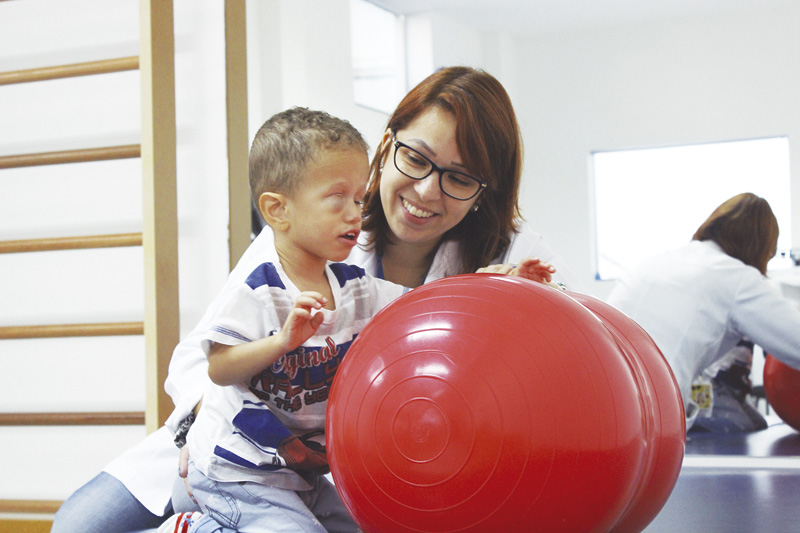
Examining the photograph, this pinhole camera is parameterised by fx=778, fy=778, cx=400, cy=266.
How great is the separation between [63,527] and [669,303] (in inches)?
82.0

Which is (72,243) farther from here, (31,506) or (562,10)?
(562,10)

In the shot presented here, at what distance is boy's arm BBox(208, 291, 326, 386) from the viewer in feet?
3.38

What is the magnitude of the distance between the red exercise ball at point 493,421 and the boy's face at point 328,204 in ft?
0.69

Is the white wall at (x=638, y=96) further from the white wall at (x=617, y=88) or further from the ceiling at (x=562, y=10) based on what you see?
the ceiling at (x=562, y=10)

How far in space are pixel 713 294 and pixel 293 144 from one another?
2025 mm

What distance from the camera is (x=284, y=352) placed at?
1087 mm

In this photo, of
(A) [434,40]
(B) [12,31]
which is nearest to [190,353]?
(B) [12,31]

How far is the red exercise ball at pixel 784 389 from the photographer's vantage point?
276cm

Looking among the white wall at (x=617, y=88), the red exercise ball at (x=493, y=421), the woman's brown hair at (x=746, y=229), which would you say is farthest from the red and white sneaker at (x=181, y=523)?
the white wall at (x=617, y=88)

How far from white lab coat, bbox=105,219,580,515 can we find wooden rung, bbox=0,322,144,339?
571 millimetres

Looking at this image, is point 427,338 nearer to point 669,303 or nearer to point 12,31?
point 669,303

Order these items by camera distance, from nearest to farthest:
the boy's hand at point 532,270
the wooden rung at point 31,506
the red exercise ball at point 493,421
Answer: the red exercise ball at point 493,421 → the boy's hand at point 532,270 → the wooden rung at point 31,506

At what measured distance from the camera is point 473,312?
101cm

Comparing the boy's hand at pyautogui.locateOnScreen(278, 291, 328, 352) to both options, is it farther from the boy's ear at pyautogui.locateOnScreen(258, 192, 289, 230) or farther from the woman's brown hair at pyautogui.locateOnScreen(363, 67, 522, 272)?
the woman's brown hair at pyautogui.locateOnScreen(363, 67, 522, 272)
